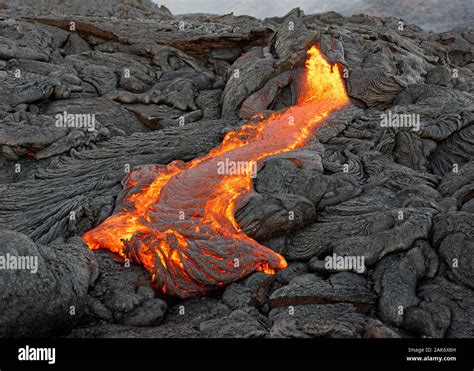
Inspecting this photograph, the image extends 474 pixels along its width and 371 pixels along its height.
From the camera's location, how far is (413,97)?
11125 mm

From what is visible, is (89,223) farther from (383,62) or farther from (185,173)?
(383,62)

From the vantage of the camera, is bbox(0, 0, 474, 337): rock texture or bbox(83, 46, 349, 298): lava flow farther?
bbox(83, 46, 349, 298): lava flow

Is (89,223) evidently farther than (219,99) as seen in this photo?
No

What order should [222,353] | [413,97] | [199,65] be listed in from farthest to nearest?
[199,65], [413,97], [222,353]

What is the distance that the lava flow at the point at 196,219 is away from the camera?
6.33m

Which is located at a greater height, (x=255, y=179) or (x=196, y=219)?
(x=255, y=179)

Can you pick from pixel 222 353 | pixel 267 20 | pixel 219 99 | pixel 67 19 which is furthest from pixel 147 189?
pixel 267 20

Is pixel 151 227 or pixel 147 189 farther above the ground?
pixel 147 189

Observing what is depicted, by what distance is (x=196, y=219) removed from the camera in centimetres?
721

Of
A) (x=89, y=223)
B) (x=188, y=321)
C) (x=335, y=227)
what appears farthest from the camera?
(x=89, y=223)

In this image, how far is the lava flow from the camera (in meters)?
6.33

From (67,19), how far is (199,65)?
5.43 metres

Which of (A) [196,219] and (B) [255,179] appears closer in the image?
(A) [196,219]

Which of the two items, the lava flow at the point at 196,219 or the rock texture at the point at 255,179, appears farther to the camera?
the lava flow at the point at 196,219
